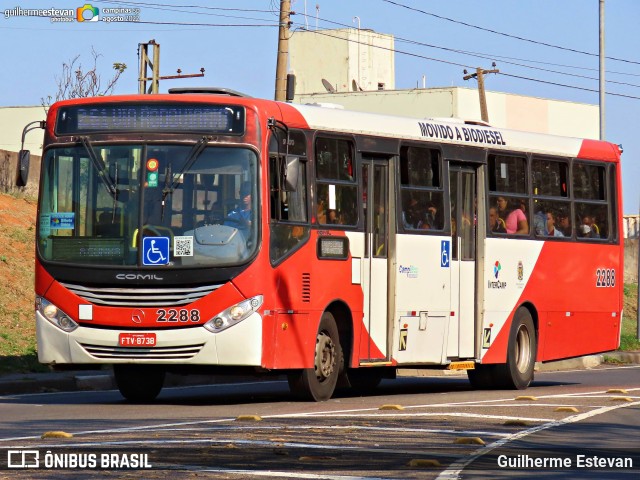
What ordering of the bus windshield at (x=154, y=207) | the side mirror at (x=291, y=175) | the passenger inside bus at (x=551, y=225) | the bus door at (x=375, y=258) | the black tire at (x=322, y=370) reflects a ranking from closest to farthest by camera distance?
the bus windshield at (x=154, y=207)
the side mirror at (x=291, y=175)
the black tire at (x=322, y=370)
the bus door at (x=375, y=258)
the passenger inside bus at (x=551, y=225)

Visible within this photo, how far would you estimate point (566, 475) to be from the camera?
34.7 ft

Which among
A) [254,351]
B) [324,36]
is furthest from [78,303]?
[324,36]

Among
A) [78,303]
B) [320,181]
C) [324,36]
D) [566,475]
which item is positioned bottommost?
[566,475]

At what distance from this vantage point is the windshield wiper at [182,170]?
16641 mm

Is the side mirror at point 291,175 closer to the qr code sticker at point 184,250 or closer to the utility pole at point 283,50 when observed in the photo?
the qr code sticker at point 184,250

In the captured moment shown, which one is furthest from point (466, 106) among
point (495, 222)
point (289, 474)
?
point (289, 474)

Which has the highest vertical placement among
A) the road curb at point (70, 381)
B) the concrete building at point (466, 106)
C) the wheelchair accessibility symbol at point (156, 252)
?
the concrete building at point (466, 106)

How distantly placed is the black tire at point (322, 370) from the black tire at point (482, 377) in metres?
4.04

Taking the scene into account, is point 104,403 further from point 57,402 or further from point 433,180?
point 433,180

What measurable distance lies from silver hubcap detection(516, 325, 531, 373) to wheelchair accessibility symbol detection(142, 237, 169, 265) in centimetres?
699

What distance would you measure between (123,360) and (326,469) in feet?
21.1

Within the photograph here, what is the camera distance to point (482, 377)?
2183cm

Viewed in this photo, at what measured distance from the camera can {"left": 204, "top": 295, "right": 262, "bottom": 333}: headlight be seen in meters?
16.5

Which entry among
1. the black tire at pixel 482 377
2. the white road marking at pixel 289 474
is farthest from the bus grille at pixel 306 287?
the white road marking at pixel 289 474
